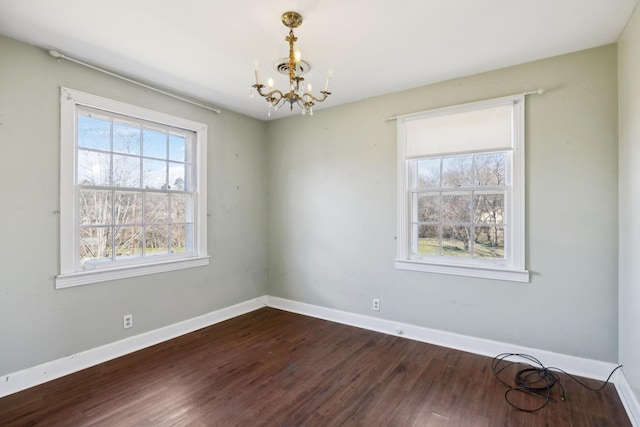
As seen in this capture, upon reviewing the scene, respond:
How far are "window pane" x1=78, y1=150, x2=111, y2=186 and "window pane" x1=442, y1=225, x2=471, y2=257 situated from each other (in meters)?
3.30

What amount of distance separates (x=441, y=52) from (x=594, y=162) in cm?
151

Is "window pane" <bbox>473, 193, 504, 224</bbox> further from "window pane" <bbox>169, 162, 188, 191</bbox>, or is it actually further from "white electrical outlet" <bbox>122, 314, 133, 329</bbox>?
"white electrical outlet" <bbox>122, 314, 133, 329</bbox>

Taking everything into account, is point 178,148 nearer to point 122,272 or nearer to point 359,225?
point 122,272

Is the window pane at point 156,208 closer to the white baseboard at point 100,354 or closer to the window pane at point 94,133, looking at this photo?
the window pane at point 94,133

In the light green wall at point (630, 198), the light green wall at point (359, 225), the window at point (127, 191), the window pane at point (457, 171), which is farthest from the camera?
the window pane at point (457, 171)

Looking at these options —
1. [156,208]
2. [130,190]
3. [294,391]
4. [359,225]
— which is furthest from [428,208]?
[130,190]

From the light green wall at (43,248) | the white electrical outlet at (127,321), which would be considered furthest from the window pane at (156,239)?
the white electrical outlet at (127,321)

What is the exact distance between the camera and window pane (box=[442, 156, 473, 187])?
3.15 meters

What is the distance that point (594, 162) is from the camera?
8.43ft

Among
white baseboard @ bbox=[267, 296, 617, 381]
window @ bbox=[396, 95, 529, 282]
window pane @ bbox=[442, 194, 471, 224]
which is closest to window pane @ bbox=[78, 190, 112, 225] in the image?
white baseboard @ bbox=[267, 296, 617, 381]

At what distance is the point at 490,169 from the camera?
3049mm

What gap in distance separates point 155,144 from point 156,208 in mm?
671

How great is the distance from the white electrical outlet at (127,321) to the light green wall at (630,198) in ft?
13.0

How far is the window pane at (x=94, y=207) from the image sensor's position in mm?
2820
